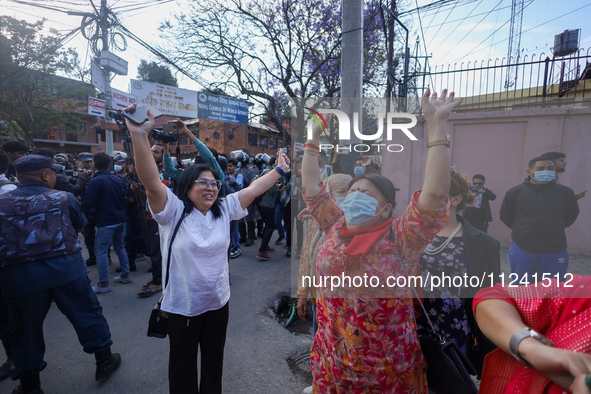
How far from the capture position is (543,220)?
10.4 feet

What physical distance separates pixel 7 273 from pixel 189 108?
926 cm

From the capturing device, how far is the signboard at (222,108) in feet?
35.2

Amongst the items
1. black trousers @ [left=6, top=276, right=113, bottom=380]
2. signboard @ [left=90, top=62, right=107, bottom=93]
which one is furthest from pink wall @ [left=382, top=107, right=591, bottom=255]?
signboard @ [left=90, top=62, right=107, bottom=93]

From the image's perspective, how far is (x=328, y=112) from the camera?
5.89 ft

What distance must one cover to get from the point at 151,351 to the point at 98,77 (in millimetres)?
7359

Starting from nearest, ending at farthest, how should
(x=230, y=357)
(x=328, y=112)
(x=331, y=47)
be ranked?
(x=328, y=112) < (x=230, y=357) < (x=331, y=47)

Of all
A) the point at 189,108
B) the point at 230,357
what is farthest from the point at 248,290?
the point at 189,108

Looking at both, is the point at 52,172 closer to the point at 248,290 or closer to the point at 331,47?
the point at 248,290

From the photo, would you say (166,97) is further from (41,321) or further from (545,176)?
(545,176)

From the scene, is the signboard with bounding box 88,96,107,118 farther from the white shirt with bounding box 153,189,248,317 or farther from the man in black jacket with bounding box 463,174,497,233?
the man in black jacket with bounding box 463,174,497,233

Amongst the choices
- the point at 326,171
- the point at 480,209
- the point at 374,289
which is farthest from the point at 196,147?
the point at 480,209

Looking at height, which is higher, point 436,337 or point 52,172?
point 52,172

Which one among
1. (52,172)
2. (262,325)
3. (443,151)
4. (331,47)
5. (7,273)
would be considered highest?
(331,47)

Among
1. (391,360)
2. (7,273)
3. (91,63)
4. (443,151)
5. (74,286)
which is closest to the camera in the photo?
(443,151)
